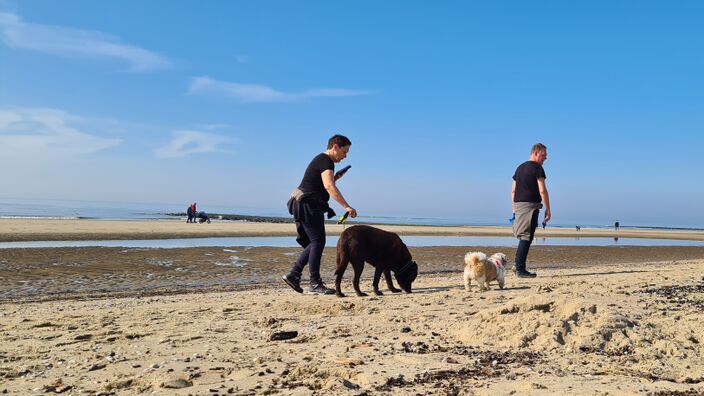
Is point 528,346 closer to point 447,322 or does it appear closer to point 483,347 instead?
point 483,347

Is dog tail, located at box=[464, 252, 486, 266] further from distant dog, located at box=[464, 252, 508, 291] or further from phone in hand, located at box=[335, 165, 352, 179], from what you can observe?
phone in hand, located at box=[335, 165, 352, 179]

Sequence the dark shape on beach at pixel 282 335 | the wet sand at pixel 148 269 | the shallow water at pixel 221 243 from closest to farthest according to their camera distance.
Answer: the dark shape on beach at pixel 282 335, the wet sand at pixel 148 269, the shallow water at pixel 221 243

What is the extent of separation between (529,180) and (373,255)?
3.31 meters

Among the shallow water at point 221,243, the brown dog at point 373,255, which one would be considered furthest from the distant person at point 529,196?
the shallow water at point 221,243

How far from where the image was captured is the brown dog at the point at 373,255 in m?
6.98

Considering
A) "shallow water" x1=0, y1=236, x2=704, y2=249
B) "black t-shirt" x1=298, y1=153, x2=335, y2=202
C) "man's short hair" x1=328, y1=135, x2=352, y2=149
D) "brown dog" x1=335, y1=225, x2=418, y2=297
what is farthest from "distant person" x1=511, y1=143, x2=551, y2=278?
"shallow water" x1=0, y1=236, x2=704, y2=249

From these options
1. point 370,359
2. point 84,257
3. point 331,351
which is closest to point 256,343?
point 331,351

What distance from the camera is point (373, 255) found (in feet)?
23.9

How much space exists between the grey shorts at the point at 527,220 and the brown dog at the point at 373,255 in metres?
2.30

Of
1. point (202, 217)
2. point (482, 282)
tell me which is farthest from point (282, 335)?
point (202, 217)

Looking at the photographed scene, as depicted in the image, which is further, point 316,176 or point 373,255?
point 373,255

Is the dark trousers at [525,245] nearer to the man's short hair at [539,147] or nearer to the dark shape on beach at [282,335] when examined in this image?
the man's short hair at [539,147]

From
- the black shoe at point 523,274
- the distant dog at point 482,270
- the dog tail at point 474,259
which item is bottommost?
the black shoe at point 523,274

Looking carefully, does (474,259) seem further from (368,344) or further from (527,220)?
(368,344)
